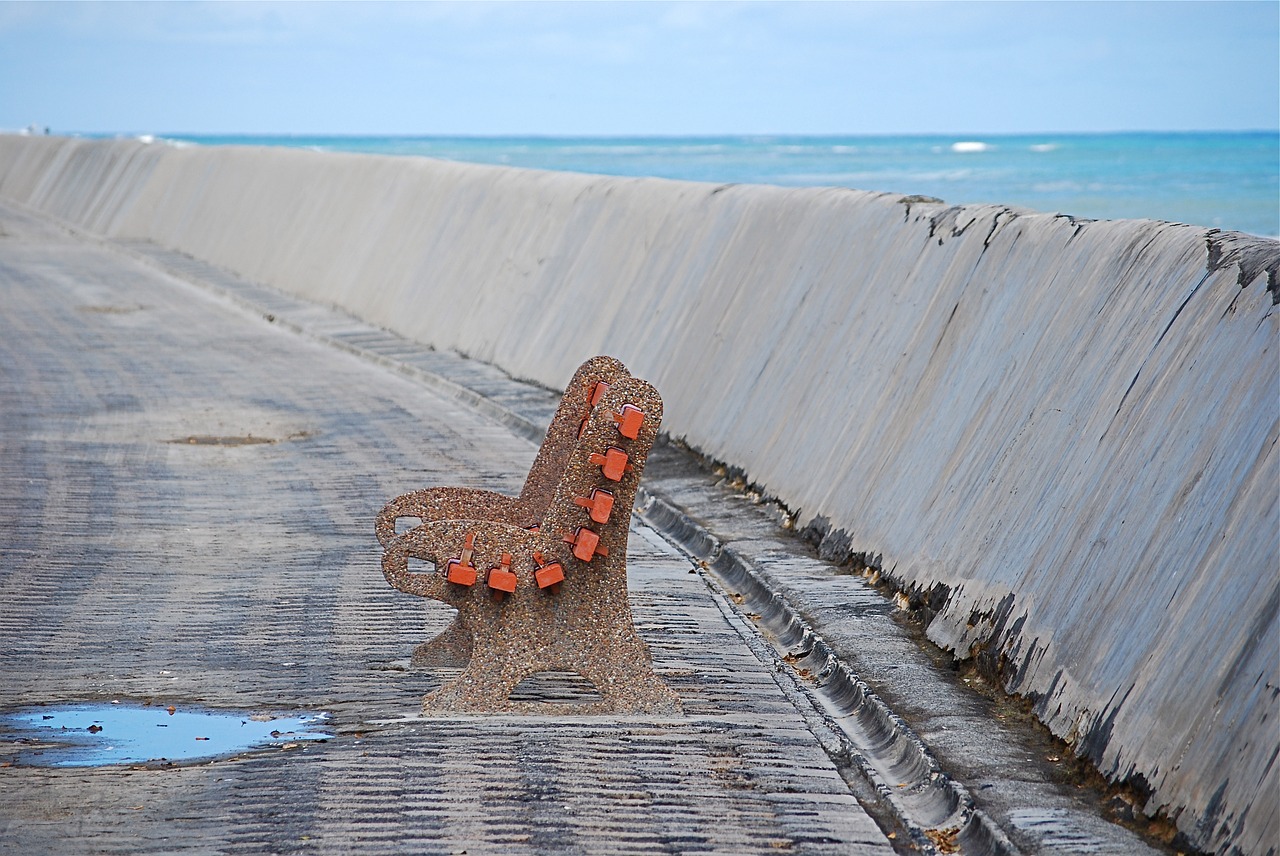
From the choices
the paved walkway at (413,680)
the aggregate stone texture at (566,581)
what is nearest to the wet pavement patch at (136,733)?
the paved walkway at (413,680)

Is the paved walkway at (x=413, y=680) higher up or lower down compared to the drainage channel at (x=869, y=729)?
lower down

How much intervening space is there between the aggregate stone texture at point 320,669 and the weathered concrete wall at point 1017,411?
943 mm

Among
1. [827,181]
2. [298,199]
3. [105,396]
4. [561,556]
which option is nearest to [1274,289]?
[561,556]

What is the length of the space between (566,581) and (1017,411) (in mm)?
2289

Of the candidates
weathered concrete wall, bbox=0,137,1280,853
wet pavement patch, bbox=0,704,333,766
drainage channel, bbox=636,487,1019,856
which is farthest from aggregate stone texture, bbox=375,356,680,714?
weathered concrete wall, bbox=0,137,1280,853

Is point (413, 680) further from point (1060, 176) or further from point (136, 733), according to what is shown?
point (1060, 176)

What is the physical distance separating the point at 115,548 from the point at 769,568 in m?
3.58

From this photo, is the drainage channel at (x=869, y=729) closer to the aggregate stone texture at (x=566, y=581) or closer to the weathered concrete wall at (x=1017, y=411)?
the weathered concrete wall at (x=1017, y=411)

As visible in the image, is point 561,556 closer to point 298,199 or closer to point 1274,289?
point 1274,289

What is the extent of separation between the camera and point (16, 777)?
16.9 ft

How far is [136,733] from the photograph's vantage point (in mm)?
5637

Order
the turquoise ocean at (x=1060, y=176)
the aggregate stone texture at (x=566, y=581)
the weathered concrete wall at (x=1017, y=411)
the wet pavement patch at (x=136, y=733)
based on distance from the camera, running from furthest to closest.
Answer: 1. the turquoise ocean at (x=1060, y=176)
2. the aggregate stone texture at (x=566, y=581)
3. the wet pavement patch at (x=136, y=733)
4. the weathered concrete wall at (x=1017, y=411)

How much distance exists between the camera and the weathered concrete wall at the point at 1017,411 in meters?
4.72

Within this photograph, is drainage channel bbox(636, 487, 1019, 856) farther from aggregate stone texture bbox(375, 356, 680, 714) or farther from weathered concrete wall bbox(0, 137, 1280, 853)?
aggregate stone texture bbox(375, 356, 680, 714)
